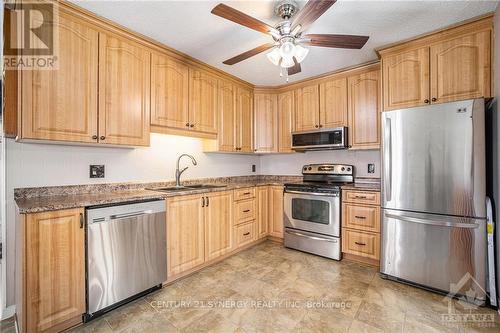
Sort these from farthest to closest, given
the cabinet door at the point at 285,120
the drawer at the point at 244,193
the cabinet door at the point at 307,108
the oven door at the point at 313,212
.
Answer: the cabinet door at the point at 285,120 → the cabinet door at the point at 307,108 → the drawer at the point at 244,193 → the oven door at the point at 313,212

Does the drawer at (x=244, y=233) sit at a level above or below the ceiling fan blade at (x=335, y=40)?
below

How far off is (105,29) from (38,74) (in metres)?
0.69

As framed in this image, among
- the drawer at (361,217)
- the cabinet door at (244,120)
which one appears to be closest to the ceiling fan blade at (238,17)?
the cabinet door at (244,120)

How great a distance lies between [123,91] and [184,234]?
1.52 meters

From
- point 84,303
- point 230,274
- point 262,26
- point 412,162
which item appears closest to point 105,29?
point 262,26

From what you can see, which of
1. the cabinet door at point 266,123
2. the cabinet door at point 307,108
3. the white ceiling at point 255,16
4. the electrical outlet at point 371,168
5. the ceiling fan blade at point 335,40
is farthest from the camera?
the cabinet door at point 266,123

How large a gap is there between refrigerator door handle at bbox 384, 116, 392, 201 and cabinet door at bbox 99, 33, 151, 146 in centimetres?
246

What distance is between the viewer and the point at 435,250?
2107 mm

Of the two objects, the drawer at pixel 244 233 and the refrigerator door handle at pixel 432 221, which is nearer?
the refrigerator door handle at pixel 432 221

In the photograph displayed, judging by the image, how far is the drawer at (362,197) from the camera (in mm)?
2639

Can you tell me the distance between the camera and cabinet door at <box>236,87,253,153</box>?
137 inches

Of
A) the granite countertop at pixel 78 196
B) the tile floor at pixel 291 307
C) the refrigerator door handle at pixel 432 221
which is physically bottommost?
the tile floor at pixel 291 307

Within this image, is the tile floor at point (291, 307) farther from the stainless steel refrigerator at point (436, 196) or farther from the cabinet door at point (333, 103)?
the cabinet door at point (333, 103)

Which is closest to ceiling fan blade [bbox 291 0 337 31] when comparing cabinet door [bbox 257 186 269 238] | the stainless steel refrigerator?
the stainless steel refrigerator
